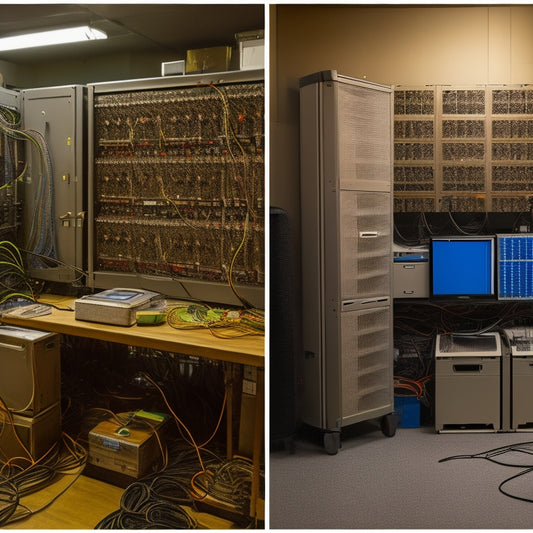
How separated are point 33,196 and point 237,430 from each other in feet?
4.55

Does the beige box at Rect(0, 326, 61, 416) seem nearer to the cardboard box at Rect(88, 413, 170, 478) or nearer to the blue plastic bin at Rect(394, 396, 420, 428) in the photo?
the cardboard box at Rect(88, 413, 170, 478)

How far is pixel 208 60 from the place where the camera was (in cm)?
234

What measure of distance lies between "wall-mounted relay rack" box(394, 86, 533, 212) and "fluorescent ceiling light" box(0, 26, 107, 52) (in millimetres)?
1824

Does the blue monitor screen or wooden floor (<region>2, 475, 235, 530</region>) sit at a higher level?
the blue monitor screen

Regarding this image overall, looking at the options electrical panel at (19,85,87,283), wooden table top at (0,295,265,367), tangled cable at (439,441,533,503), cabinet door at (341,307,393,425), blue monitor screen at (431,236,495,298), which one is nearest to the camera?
wooden table top at (0,295,265,367)

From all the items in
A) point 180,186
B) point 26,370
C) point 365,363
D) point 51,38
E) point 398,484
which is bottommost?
point 398,484

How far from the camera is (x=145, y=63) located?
2.42m

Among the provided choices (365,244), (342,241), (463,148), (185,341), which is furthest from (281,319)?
(463,148)

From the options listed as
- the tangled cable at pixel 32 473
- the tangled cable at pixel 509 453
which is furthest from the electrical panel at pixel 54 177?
the tangled cable at pixel 509 453

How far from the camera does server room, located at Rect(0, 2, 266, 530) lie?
7.58 ft

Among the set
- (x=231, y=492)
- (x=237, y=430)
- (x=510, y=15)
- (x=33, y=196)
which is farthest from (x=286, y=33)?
(x=231, y=492)

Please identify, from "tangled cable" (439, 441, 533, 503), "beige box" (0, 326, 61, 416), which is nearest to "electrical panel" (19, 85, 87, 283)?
"beige box" (0, 326, 61, 416)

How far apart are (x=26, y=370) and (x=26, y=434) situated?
28cm

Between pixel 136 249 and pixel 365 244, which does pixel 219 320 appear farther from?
pixel 365 244
